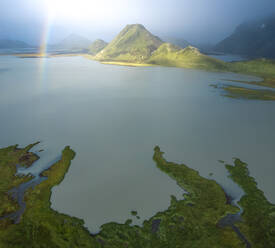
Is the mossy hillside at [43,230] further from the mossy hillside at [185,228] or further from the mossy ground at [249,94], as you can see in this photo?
the mossy ground at [249,94]

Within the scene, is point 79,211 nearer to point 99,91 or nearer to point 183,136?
point 183,136

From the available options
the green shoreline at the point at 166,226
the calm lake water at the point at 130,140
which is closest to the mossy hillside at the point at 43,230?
the green shoreline at the point at 166,226

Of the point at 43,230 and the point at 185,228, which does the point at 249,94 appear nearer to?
the point at 185,228

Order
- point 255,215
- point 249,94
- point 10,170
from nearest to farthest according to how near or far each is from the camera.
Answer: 1. point 255,215
2. point 10,170
3. point 249,94

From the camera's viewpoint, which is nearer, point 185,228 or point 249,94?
point 185,228

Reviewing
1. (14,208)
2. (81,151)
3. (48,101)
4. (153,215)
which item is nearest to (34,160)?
(81,151)

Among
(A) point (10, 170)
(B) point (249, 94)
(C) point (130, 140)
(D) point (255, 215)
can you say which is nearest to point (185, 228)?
(D) point (255, 215)
